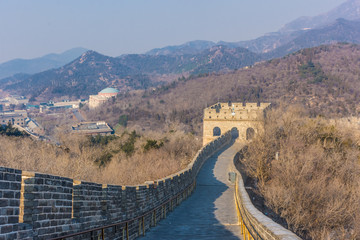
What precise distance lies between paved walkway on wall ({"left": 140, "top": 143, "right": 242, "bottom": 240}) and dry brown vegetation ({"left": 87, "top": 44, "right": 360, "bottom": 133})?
5174 centimetres

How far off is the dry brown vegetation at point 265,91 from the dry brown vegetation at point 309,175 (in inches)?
1673

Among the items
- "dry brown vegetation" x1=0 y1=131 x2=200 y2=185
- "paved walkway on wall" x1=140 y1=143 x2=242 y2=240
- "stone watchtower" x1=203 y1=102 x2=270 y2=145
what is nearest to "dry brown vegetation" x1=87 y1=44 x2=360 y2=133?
"stone watchtower" x1=203 y1=102 x2=270 y2=145

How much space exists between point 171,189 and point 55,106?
558ft

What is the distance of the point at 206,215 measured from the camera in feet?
39.8

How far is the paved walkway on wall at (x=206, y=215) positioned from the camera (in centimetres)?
941

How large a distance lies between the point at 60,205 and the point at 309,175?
1628 centimetres

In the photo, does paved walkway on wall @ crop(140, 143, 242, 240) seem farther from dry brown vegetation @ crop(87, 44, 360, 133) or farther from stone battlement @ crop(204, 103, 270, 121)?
dry brown vegetation @ crop(87, 44, 360, 133)

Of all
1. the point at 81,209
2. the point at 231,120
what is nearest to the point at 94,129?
the point at 231,120

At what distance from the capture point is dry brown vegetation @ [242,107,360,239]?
1527cm

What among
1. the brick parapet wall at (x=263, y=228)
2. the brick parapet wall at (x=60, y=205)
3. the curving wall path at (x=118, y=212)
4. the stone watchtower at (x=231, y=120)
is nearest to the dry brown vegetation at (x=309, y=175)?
the curving wall path at (x=118, y=212)

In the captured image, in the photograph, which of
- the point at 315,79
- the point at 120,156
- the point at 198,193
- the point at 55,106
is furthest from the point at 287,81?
the point at 55,106

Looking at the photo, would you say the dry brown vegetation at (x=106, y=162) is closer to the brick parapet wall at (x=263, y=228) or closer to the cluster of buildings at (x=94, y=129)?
the brick parapet wall at (x=263, y=228)

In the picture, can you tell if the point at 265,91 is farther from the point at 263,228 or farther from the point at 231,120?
the point at 263,228

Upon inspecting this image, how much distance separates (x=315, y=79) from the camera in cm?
9219
